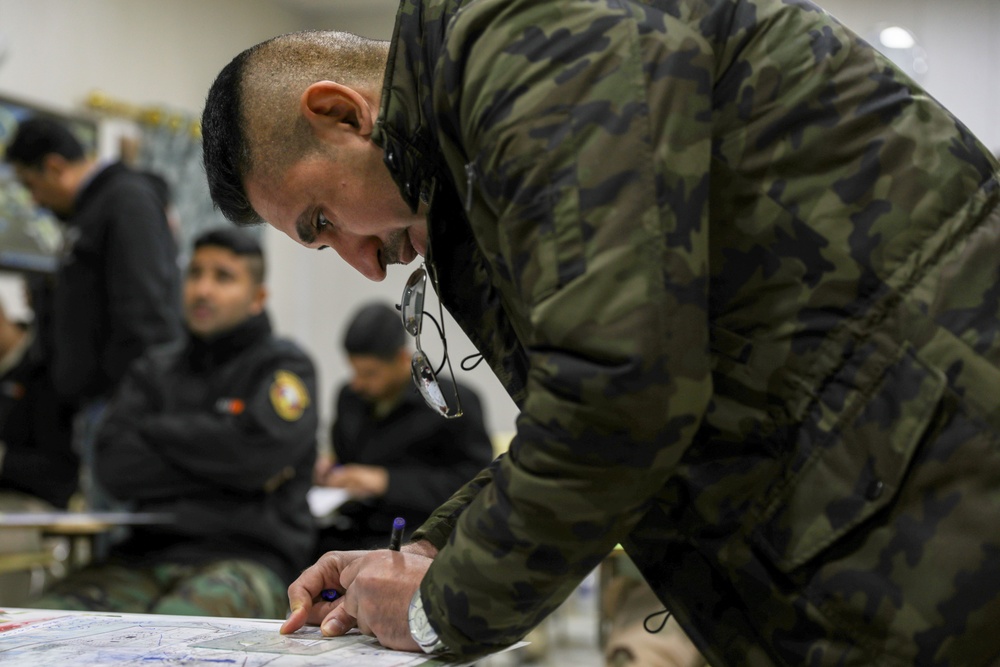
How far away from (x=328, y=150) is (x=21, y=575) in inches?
114

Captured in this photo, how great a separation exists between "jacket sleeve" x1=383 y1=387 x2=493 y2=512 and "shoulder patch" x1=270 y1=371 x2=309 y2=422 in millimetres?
408

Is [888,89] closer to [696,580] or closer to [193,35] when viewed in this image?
[696,580]

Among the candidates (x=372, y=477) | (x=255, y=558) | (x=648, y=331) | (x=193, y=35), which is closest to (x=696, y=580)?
(x=648, y=331)

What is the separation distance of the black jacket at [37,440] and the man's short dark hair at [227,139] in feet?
8.59

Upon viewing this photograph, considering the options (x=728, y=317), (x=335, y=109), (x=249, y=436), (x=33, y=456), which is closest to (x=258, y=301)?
(x=249, y=436)

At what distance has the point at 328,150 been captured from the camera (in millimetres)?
1031

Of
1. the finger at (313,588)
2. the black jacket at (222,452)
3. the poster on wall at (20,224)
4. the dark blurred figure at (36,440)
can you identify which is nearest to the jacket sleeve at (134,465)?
the black jacket at (222,452)

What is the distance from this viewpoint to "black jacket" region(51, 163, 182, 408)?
10.9ft

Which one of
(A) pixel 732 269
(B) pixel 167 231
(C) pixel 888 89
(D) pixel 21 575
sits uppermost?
(C) pixel 888 89

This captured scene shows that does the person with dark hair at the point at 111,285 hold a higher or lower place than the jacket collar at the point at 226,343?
lower

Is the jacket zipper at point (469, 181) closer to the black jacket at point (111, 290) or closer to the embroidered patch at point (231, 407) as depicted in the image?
the embroidered patch at point (231, 407)

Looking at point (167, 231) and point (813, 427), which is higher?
point (813, 427)

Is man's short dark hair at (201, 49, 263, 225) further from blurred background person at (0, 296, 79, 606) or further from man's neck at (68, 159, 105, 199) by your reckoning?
man's neck at (68, 159, 105, 199)

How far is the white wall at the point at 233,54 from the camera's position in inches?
186
